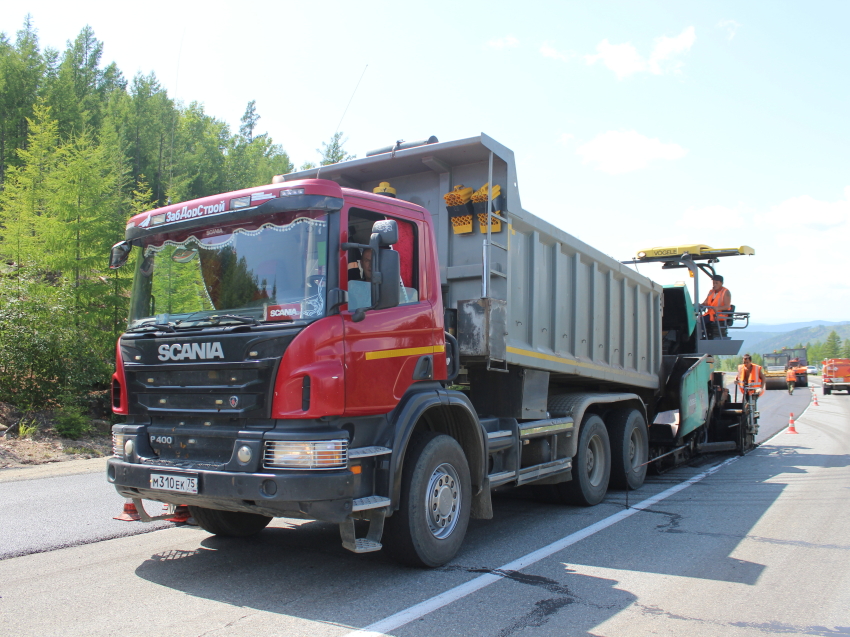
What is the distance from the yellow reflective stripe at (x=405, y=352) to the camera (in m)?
4.54

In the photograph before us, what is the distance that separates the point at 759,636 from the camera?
370 centimetres

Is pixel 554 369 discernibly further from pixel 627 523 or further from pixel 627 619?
pixel 627 619

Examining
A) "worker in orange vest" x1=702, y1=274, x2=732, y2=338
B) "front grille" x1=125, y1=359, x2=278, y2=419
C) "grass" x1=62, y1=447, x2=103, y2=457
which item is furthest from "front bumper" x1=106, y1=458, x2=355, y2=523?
"worker in orange vest" x1=702, y1=274, x2=732, y2=338

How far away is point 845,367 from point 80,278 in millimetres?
40758

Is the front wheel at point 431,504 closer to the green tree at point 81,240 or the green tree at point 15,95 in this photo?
the green tree at point 81,240

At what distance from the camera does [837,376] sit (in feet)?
129

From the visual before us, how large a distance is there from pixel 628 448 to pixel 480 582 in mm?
4403

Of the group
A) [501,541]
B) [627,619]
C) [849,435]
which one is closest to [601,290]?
[501,541]

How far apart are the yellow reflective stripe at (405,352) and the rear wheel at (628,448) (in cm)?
396

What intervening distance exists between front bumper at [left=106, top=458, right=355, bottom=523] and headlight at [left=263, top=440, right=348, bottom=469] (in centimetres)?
5

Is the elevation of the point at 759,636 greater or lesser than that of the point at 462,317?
lesser

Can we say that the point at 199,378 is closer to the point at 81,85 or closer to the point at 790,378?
the point at 790,378

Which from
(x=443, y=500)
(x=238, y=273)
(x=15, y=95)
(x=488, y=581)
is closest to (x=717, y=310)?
(x=443, y=500)

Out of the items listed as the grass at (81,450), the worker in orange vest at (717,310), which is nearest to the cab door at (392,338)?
the worker in orange vest at (717,310)
